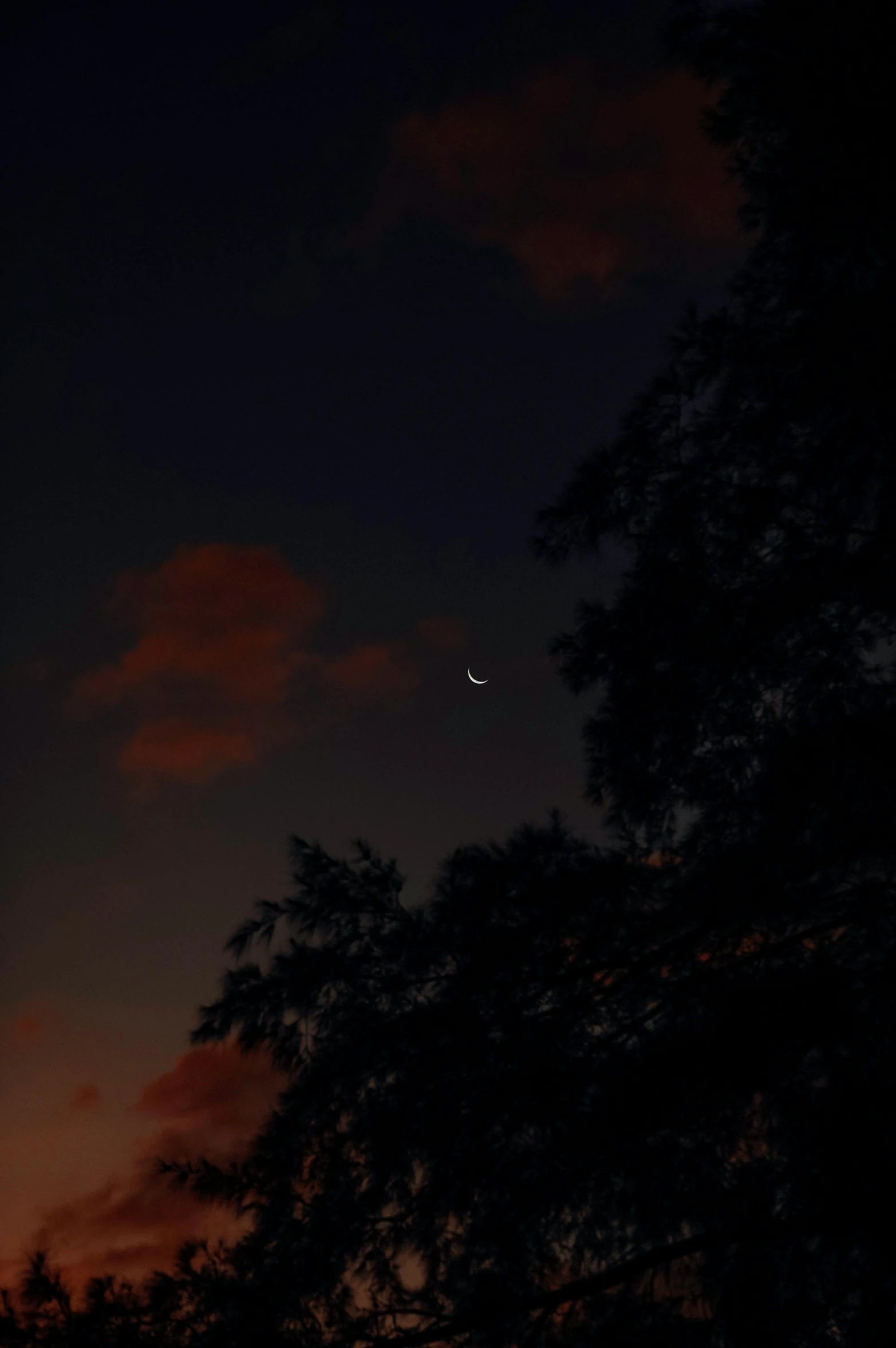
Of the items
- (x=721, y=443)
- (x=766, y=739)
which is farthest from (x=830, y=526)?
(x=766, y=739)

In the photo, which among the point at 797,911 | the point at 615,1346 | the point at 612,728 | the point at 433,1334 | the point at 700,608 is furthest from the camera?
the point at 612,728

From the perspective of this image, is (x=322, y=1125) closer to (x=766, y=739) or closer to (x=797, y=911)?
(x=797, y=911)

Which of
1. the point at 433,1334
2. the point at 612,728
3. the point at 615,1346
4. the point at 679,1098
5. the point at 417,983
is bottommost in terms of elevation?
the point at 615,1346

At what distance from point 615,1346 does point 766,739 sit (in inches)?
119

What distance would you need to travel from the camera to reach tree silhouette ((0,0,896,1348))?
4949mm

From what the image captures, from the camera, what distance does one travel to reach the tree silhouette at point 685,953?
495 cm

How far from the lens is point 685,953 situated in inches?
226

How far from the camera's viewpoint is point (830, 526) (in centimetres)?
611

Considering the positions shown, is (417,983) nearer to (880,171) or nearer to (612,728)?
(612,728)

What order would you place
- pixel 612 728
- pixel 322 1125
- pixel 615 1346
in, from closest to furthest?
pixel 615 1346 < pixel 322 1125 < pixel 612 728

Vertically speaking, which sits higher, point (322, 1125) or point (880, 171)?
point (880, 171)

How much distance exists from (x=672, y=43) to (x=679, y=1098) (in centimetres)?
616

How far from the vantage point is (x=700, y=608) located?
20.5 ft

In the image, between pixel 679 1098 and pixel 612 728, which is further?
pixel 612 728
